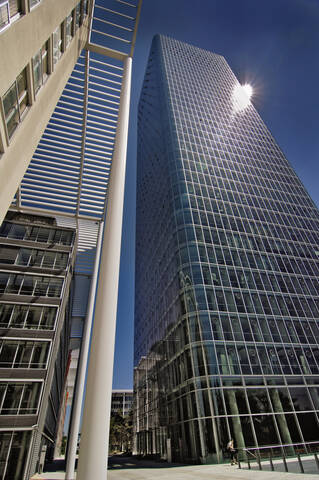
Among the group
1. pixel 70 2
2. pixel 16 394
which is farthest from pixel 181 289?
pixel 70 2

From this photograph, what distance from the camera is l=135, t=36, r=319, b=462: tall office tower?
24.4 m

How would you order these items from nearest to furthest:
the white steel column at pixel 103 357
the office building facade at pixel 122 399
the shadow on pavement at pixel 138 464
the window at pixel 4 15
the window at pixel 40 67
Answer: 1. the white steel column at pixel 103 357
2. the window at pixel 4 15
3. the window at pixel 40 67
4. the shadow on pavement at pixel 138 464
5. the office building facade at pixel 122 399

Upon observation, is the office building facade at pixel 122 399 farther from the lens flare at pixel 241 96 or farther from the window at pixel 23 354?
the lens flare at pixel 241 96

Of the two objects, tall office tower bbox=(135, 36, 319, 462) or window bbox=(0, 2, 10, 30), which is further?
tall office tower bbox=(135, 36, 319, 462)

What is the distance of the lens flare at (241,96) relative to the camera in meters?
63.4

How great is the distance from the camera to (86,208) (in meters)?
19.2

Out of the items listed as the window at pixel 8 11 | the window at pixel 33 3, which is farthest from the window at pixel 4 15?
the window at pixel 33 3

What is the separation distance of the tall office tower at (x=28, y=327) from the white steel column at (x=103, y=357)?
2196cm

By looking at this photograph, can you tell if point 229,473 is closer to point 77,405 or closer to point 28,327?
point 77,405

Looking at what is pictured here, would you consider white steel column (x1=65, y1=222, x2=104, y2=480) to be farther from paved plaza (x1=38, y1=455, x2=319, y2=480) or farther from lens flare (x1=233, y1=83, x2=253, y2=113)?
lens flare (x1=233, y1=83, x2=253, y2=113)

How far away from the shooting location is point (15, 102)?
19.3ft

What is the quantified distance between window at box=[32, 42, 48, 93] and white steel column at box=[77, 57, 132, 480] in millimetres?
3560

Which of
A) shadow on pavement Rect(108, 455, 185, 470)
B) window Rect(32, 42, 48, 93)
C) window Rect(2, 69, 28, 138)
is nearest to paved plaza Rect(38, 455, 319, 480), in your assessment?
shadow on pavement Rect(108, 455, 185, 470)

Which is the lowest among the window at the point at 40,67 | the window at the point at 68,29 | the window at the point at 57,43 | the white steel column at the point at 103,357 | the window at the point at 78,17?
the white steel column at the point at 103,357
